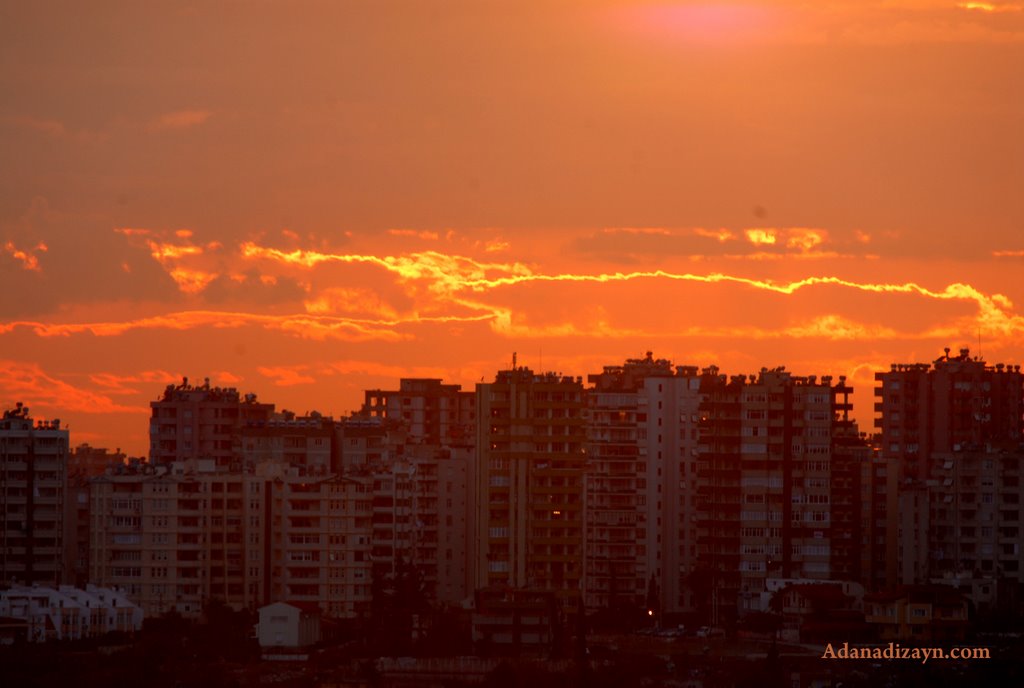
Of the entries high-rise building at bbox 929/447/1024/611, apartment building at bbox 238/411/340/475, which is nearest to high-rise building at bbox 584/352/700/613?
high-rise building at bbox 929/447/1024/611

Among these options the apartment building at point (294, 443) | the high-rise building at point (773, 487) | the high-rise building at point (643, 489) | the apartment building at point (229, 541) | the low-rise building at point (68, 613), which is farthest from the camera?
the apartment building at point (294, 443)

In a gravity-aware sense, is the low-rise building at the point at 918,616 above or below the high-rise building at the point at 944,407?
below

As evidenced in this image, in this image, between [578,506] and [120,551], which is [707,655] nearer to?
Answer: [578,506]

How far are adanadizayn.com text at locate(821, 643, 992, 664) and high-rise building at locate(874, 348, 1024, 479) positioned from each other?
25547 mm

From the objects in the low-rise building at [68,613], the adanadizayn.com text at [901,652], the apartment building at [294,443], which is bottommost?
the adanadizayn.com text at [901,652]

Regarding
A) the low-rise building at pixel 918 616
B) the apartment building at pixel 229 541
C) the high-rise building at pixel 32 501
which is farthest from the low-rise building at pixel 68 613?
the low-rise building at pixel 918 616

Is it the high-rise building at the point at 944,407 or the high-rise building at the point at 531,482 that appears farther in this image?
the high-rise building at the point at 944,407

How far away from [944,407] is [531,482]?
85.1ft

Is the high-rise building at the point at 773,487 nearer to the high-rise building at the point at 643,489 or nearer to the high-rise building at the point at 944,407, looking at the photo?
the high-rise building at the point at 643,489

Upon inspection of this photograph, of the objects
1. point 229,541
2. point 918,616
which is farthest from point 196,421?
point 918,616

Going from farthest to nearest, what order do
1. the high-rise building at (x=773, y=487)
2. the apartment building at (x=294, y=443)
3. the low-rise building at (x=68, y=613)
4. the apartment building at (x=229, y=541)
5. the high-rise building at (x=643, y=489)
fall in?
the apartment building at (x=294, y=443)
the high-rise building at (x=643, y=489)
the high-rise building at (x=773, y=487)
the apartment building at (x=229, y=541)
the low-rise building at (x=68, y=613)

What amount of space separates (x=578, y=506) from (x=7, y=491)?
19069mm

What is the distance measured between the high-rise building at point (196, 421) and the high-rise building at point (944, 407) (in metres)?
25.0

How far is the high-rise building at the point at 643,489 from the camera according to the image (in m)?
86.5
